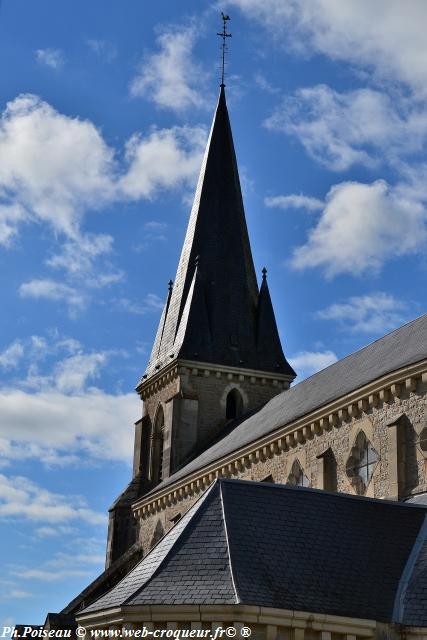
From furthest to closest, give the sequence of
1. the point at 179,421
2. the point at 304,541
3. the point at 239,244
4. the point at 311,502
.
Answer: the point at 239,244 < the point at 179,421 < the point at 311,502 < the point at 304,541

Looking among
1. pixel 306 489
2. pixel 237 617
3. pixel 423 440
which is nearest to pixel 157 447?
pixel 423 440

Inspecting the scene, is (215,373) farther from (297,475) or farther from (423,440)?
(423,440)

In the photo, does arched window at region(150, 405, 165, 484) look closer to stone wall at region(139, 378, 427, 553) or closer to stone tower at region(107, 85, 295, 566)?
stone tower at region(107, 85, 295, 566)

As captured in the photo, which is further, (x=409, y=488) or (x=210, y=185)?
(x=210, y=185)

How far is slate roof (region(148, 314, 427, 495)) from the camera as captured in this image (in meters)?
23.8

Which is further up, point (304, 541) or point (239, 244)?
point (239, 244)

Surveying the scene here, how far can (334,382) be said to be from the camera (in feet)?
89.7

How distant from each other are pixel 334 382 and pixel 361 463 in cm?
446

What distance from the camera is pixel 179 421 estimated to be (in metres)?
39.4

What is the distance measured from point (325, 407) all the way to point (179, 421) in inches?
615

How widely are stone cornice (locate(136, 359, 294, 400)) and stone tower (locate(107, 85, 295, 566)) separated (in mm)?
39

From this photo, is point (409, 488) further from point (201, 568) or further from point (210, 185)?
point (210, 185)

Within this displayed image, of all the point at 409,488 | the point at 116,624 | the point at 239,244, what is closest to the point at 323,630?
the point at 116,624

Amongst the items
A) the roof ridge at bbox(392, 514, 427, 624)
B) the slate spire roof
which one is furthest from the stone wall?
the slate spire roof
